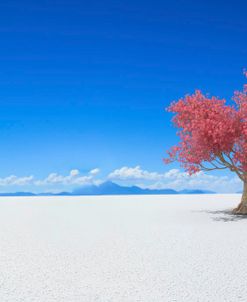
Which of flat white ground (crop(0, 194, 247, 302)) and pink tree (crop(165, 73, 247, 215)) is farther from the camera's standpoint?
pink tree (crop(165, 73, 247, 215))

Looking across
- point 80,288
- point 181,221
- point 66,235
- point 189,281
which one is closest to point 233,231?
point 181,221

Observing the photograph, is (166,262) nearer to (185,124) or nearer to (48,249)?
(48,249)

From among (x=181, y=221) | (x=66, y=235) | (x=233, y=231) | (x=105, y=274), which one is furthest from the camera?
(x=181, y=221)

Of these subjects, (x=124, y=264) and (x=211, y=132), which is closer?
(x=124, y=264)

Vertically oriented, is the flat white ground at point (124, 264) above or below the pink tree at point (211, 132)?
below

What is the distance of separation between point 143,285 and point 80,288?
4.27ft

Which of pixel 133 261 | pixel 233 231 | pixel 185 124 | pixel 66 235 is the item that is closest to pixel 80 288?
pixel 133 261

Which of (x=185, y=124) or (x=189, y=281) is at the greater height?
(x=185, y=124)

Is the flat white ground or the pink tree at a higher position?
the pink tree

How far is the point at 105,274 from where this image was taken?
955 cm

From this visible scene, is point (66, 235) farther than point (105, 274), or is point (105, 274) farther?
point (66, 235)

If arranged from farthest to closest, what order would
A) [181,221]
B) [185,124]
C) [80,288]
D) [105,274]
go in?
[185,124] → [181,221] → [105,274] → [80,288]

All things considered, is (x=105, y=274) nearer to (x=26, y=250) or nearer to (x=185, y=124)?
(x=26, y=250)

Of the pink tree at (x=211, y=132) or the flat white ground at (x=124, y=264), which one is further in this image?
the pink tree at (x=211, y=132)
